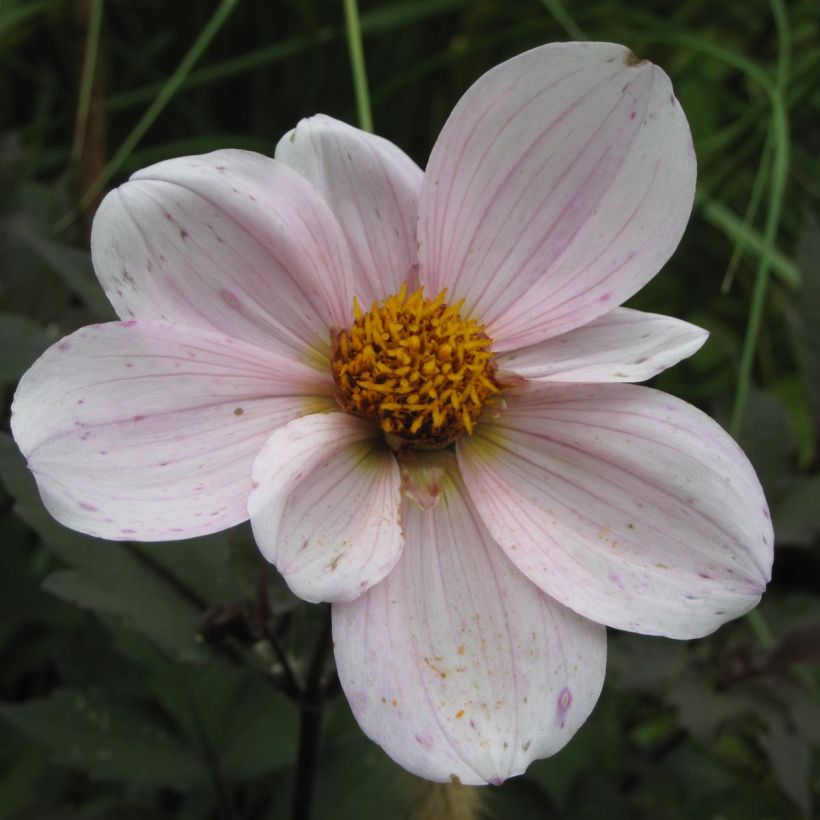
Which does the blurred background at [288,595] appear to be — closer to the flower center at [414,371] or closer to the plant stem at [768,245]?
the plant stem at [768,245]

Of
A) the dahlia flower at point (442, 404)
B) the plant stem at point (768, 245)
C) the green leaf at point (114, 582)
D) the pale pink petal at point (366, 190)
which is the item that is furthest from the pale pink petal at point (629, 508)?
the plant stem at point (768, 245)

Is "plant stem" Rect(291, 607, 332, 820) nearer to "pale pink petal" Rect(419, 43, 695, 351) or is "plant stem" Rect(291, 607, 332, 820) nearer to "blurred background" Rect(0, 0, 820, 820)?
"blurred background" Rect(0, 0, 820, 820)

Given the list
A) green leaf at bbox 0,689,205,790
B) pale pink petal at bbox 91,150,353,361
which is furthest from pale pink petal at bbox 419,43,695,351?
green leaf at bbox 0,689,205,790

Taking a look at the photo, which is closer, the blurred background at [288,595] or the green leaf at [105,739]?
the blurred background at [288,595]

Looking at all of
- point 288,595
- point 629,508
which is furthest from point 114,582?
point 629,508

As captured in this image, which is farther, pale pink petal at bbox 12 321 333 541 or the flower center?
the flower center

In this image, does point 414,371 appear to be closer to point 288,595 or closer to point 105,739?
point 288,595
